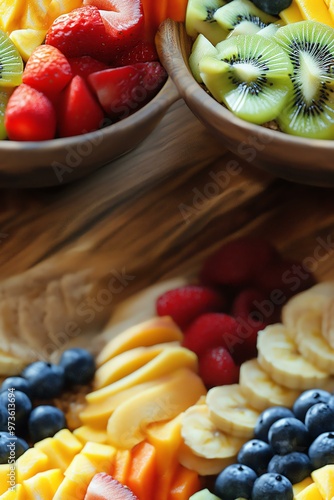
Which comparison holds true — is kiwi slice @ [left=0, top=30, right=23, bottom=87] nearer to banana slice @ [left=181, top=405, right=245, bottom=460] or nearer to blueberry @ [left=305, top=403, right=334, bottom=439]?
banana slice @ [left=181, top=405, right=245, bottom=460]

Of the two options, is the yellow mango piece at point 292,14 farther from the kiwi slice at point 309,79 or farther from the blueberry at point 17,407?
the blueberry at point 17,407

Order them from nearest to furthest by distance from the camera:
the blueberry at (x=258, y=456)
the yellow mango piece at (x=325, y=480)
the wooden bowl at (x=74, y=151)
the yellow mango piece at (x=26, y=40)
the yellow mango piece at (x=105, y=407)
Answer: the yellow mango piece at (x=325, y=480)
the blueberry at (x=258, y=456)
the yellow mango piece at (x=105, y=407)
the wooden bowl at (x=74, y=151)
the yellow mango piece at (x=26, y=40)

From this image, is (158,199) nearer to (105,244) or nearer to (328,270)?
(105,244)

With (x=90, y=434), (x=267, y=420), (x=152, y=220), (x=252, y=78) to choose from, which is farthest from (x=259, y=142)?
(x=90, y=434)

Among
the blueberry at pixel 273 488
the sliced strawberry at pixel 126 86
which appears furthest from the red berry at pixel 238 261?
the blueberry at pixel 273 488

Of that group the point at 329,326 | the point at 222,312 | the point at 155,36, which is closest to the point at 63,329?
the point at 222,312

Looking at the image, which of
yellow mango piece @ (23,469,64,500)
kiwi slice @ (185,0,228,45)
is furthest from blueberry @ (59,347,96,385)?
kiwi slice @ (185,0,228,45)
